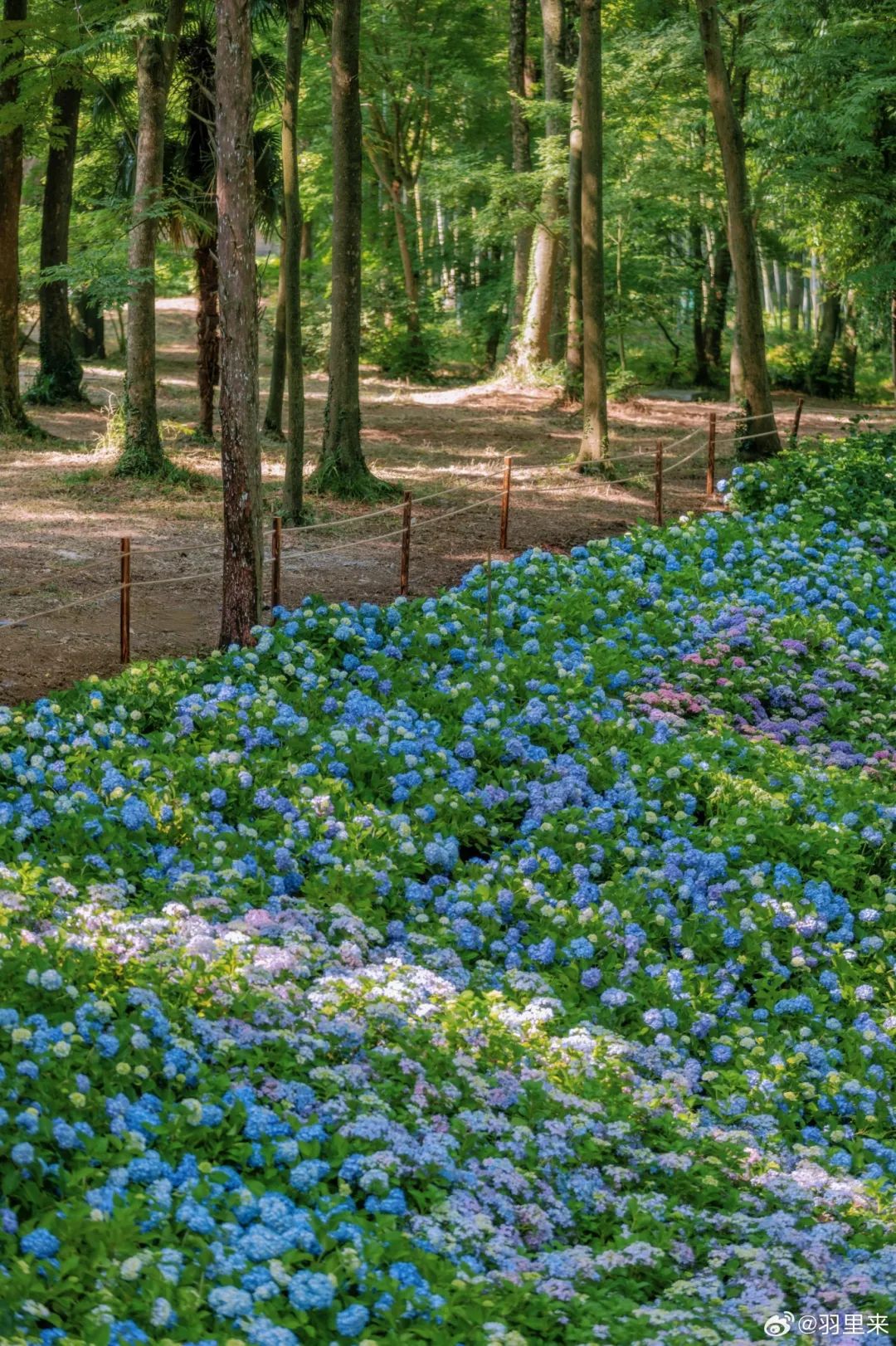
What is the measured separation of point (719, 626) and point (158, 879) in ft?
21.2

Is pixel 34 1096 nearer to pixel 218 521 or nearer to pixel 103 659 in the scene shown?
pixel 103 659

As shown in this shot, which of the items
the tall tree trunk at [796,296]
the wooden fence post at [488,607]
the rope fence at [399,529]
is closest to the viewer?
the rope fence at [399,529]

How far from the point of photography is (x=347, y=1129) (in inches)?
196

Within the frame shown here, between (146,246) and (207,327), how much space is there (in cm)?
420

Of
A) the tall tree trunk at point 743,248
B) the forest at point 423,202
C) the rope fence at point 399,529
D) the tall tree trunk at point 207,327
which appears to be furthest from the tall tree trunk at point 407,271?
the tall tree trunk at point 743,248

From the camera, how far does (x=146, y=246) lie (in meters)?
16.6

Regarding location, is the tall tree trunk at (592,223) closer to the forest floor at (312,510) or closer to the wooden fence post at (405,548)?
the forest floor at (312,510)

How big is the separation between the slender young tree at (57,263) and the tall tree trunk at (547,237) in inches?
321

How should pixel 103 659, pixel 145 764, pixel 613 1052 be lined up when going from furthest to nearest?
1. pixel 103 659
2. pixel 145 764
3. pixel 613 1052

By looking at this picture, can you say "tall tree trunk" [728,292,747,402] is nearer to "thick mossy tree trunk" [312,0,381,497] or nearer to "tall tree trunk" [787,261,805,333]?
"thick mossy tree trunk" [312,0,381,497]

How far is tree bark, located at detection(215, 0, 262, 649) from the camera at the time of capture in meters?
9.83

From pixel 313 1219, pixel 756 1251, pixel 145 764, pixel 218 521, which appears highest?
pixel 218 521

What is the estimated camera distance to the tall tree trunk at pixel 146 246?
52.9 ft

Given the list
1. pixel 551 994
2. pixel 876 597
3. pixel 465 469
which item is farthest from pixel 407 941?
pixel 465 469
